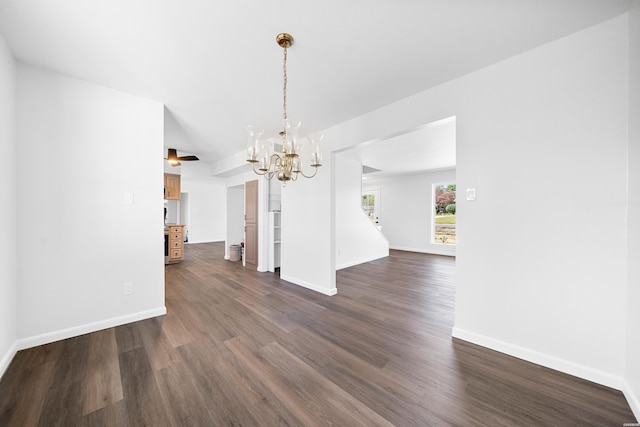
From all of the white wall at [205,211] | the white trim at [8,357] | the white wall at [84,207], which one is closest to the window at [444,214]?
the white wall at [84,207]

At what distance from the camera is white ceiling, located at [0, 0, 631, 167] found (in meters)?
1.55

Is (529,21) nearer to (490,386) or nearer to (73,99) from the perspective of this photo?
(490,386)

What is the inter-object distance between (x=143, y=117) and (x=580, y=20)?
4114 millimetres

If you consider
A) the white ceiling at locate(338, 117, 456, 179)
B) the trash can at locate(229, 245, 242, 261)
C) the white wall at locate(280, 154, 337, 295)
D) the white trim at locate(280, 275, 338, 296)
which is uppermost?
the white ceiling at locate(338, 117, 456, 179)

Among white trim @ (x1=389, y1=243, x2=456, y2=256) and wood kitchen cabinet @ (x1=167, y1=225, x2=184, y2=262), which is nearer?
wood kitchen cabinet @ (x1=167, y1=225, x2=184, y2=262)

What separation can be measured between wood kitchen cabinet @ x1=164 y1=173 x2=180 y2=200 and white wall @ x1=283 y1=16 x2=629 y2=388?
675 cm

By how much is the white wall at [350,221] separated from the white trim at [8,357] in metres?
4.52

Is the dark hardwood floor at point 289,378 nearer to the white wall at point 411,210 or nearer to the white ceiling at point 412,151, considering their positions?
the white ceiling at point 412,151

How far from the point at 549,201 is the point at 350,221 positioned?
3986 mm

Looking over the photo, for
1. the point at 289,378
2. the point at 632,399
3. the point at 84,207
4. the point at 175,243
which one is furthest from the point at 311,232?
the point at 175,243

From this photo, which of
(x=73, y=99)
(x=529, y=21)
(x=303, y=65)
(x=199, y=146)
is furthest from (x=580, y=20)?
(x=199, y=146)

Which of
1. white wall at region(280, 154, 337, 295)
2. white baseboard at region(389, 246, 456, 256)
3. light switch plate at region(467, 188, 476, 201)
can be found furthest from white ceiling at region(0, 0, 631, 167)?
white baseboard at region(389, 246, 456, 256)

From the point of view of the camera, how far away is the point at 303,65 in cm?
214

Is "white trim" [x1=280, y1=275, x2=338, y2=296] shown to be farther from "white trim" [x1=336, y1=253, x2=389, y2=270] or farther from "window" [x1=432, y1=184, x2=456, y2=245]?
"window" [x1=432, y1=184, x2=456, y2=245]
